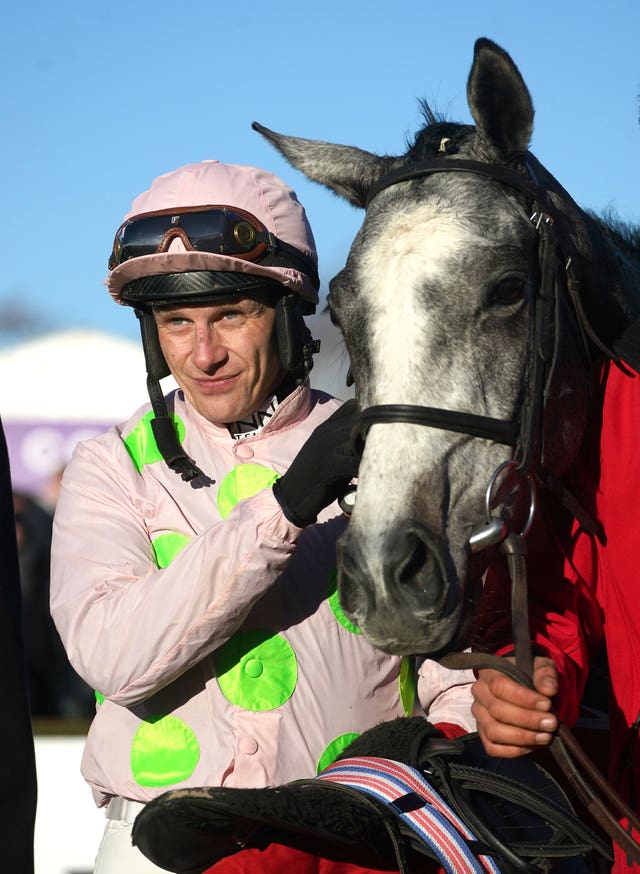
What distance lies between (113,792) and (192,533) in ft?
2.12

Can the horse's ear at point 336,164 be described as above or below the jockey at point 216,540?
above

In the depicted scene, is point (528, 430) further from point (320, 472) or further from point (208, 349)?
point (208, 349)

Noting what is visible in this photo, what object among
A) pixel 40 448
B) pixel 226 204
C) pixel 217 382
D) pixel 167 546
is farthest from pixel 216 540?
pixel 40 448

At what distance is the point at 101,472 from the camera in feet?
9.86

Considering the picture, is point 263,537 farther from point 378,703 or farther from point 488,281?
point 488,281

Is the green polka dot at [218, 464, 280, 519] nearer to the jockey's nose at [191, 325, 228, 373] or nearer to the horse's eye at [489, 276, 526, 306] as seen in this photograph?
the jockey's nose at [191, 325, 228, 373]

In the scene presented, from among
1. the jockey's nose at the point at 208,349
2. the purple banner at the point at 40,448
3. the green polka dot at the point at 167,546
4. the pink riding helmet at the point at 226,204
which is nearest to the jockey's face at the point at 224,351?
the jockey's nose at the point at 208,349

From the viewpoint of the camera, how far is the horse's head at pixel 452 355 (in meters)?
2.21

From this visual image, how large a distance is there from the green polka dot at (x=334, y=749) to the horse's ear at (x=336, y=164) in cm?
131

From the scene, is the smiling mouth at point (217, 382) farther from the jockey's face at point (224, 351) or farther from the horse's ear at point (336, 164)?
the horse's ear at point (336, 164)

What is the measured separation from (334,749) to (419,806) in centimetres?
55

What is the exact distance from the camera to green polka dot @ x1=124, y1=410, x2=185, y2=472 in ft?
9.97

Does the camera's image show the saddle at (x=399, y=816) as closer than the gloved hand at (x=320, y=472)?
Yes

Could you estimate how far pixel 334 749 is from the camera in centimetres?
273
